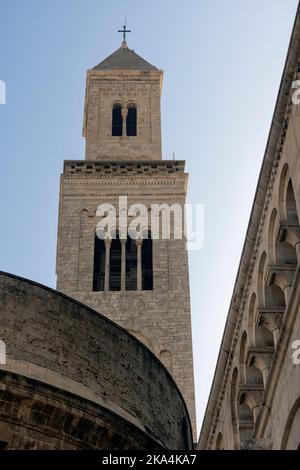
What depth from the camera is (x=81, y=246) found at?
36406 millimetres

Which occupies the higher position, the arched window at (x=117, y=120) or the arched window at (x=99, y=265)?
the arched window at (x=117, y=120)

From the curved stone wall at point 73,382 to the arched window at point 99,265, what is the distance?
1517 cm

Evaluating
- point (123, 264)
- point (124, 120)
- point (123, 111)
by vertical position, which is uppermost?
point (123, 111)

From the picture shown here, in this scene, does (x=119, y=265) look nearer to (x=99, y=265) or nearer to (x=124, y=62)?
(x=99, y=265)

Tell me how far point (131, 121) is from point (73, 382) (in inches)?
1017

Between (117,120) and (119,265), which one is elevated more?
(117,120)

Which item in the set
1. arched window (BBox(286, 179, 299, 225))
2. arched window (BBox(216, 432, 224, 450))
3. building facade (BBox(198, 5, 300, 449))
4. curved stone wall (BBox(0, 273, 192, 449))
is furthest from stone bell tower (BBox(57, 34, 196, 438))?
arched window (BBox(286, 179, 299, 225))

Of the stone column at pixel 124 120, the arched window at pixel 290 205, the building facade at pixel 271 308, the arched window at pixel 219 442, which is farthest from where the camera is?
the stone column at pixel 124 120

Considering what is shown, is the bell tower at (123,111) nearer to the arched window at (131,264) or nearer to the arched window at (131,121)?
the arched window at (131,121)

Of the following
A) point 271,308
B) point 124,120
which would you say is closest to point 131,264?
point 124,120

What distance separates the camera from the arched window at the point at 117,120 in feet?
137

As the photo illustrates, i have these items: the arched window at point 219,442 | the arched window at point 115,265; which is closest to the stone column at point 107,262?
the arched window at point 115,265

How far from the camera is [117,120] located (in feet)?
139
